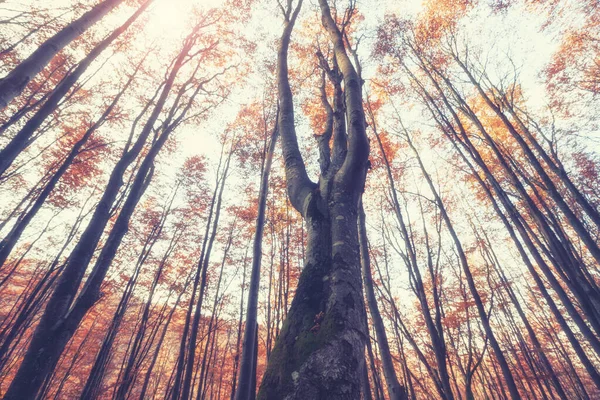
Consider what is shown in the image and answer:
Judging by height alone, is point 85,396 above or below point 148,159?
below

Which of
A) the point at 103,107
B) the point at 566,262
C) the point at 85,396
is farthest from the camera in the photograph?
the point at 103,107

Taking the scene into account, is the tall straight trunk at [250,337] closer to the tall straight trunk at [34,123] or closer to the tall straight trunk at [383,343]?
the tall straight trunk at [383,343]

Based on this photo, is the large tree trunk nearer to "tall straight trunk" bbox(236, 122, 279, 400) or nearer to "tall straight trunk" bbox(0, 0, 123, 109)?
"tall straight trunk" bbox(0, 0, 123, 109)

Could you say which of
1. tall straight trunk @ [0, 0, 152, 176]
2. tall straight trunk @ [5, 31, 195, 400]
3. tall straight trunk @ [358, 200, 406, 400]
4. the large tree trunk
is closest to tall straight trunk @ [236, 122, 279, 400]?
tall straight trunk @ [358, 200, 406, 400]

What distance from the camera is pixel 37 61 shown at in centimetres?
295

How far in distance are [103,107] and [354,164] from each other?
12878 mm

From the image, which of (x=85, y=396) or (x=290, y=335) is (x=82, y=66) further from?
(x=85, y=396)

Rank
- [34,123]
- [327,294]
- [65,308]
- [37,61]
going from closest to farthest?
[327,294] < [37,61] < [65,308] < [34,123]

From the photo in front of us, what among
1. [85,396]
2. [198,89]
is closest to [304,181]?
[198,89]

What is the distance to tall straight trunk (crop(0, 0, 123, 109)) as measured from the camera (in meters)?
2.62

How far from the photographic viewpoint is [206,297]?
51.5 feet

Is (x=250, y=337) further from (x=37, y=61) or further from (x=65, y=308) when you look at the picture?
(x=37, y=61)

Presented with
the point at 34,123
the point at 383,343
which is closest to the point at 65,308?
the point at 34,123

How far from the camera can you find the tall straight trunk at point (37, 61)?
8.60 ft
